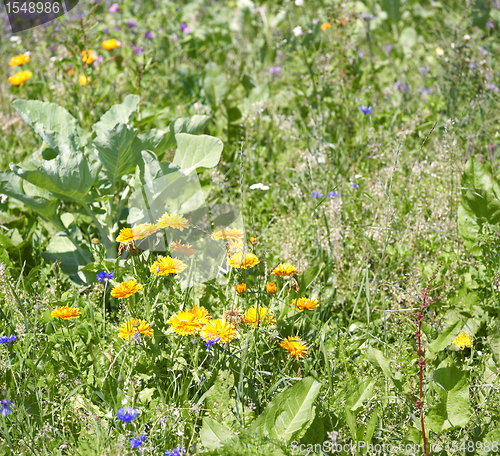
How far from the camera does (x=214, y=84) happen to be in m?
3.55

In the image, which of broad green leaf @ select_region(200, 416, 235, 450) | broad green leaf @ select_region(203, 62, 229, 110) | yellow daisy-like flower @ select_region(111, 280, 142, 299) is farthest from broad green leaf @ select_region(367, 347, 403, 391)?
broad green leaf @ select_region(203, 62, 229, 110)

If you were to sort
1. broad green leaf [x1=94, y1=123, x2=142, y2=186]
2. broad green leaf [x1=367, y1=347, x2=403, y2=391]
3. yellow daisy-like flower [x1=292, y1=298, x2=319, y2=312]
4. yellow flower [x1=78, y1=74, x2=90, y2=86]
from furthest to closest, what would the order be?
yellow flower [x1=78, y1=74, x2=90, y2=86] < broad green leaf [x1=94, y1=123, x2=142, y2=186] < yellow daisy-like flower [x1=292, y1=298, x2=319, y2=312] < broad green leaf [x1=367, y1=347, x2=403, y2=391]

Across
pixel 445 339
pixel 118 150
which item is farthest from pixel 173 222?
pixel 445 339

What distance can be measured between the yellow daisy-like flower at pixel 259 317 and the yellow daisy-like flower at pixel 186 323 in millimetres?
168

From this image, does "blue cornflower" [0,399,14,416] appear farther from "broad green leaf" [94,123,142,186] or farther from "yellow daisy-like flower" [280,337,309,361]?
"broad green leaf" [94,123,142,186]

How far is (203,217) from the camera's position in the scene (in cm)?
261

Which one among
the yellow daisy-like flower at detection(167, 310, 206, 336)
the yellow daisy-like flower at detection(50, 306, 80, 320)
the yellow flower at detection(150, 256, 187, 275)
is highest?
the yellow flower at detection(150, 256, 187, 275)

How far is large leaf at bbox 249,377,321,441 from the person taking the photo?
56.4 inches

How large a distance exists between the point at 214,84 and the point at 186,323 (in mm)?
2391

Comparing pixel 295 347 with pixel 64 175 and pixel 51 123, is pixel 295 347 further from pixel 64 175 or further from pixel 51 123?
pixel 51 123

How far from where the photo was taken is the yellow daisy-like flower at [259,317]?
1659 mm

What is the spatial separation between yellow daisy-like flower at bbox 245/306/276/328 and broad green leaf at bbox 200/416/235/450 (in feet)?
1.14

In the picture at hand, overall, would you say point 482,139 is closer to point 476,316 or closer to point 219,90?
point 476,316

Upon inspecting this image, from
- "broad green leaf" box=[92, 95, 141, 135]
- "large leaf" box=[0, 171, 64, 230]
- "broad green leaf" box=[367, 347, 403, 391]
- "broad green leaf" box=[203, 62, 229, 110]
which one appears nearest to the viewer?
"broad green leaf" box=[367, 347, 403, 391]
